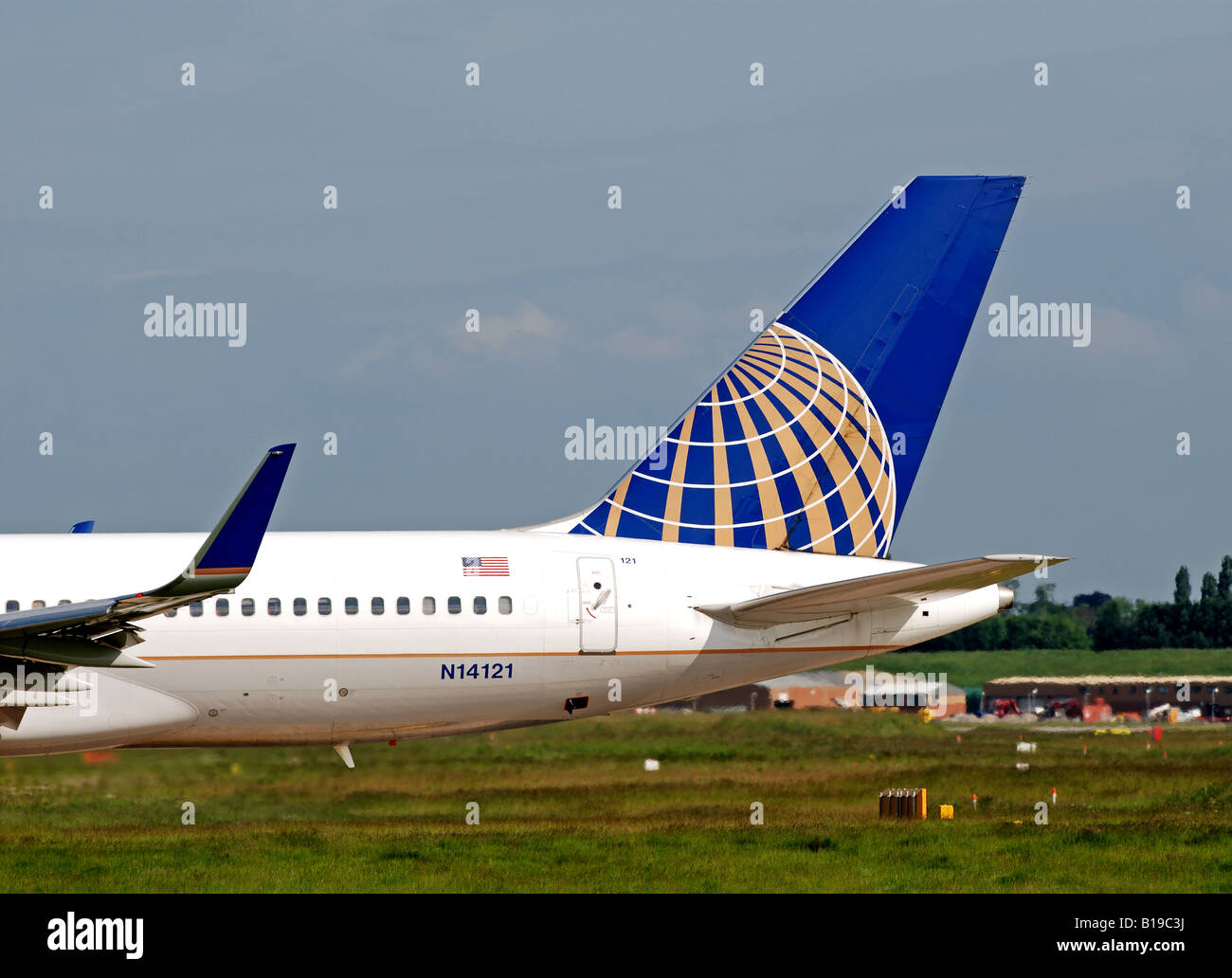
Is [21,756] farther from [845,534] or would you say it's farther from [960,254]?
[960,254]

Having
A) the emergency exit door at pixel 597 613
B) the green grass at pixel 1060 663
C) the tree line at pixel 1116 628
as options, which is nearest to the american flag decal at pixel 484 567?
the emergency exit door at pixel 597 613

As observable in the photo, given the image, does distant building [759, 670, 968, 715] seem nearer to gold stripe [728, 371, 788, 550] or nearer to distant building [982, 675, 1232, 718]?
distant building [982, 675, 1232, 718]

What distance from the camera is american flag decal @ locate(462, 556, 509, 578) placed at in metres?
22.0

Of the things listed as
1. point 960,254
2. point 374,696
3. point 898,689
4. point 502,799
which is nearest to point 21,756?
point 374,696

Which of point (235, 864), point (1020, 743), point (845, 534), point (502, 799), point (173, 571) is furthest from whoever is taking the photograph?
point (1020, 743)

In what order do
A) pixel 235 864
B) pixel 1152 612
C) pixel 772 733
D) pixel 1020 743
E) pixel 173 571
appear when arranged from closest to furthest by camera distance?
pixel 235 864, pixel 173 571, pixel 772 733, pixel 1020 743, pixel 1152 612

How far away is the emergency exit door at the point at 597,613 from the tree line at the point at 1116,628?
5142 cm

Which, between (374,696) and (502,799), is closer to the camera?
(374,696)

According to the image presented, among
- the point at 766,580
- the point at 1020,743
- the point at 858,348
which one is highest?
the point at 858,348

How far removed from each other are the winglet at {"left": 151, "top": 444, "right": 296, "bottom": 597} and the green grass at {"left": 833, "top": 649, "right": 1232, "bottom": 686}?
41.3 metres

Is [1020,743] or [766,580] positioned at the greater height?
[766,580]

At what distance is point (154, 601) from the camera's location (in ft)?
53.8

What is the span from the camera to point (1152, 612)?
8012 cm

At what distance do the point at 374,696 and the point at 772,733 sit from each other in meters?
15.7
